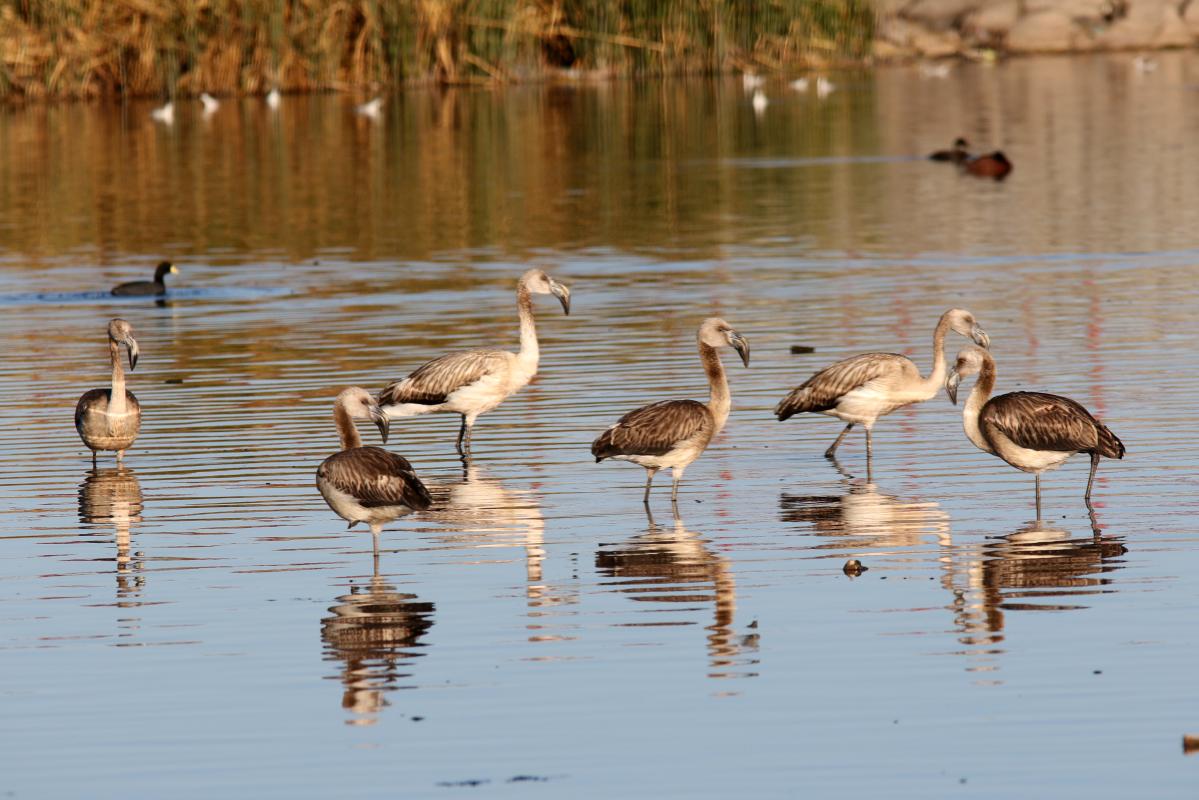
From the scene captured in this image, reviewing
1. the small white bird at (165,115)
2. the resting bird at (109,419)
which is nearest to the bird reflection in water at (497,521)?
the resting bird at (109,419)

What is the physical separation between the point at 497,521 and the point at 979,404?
335 cm

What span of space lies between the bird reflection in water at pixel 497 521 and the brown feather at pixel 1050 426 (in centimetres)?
314

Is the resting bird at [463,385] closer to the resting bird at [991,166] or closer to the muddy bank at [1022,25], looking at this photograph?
the resting bird at [991,166]

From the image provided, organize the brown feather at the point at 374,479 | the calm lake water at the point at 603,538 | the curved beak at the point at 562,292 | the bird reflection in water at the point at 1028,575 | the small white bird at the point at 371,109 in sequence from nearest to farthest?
the calm lake water at the point at 603,538 < the bird reflection in water at the point at 1028,575 < the brown feather at the point at 374,479 < the curved beak at the point at 562,292 < the small white bird at the point at 371,109

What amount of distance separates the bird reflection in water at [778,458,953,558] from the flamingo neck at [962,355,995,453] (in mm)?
521

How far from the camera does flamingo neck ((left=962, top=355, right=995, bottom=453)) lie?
45.7 feet

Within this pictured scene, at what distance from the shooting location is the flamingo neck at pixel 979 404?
45.7ft

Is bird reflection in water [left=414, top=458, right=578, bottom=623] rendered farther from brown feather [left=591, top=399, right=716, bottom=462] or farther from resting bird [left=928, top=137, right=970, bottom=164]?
resting bird [left=928, top=137, right=970, bottom=164]

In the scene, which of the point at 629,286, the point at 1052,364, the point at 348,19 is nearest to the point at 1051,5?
the point at 348,19

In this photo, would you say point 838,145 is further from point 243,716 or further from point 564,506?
point 243,716

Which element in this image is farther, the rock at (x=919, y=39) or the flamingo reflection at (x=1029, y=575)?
the rock at (x=919, y=39)

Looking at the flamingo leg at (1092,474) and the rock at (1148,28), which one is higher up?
the rock at (1148,28)

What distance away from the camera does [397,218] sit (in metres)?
35.8

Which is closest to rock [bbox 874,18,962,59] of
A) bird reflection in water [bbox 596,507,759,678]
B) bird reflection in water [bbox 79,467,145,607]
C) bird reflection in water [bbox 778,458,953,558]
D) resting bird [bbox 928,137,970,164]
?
resting bird [bbox 928,137,970,164]
